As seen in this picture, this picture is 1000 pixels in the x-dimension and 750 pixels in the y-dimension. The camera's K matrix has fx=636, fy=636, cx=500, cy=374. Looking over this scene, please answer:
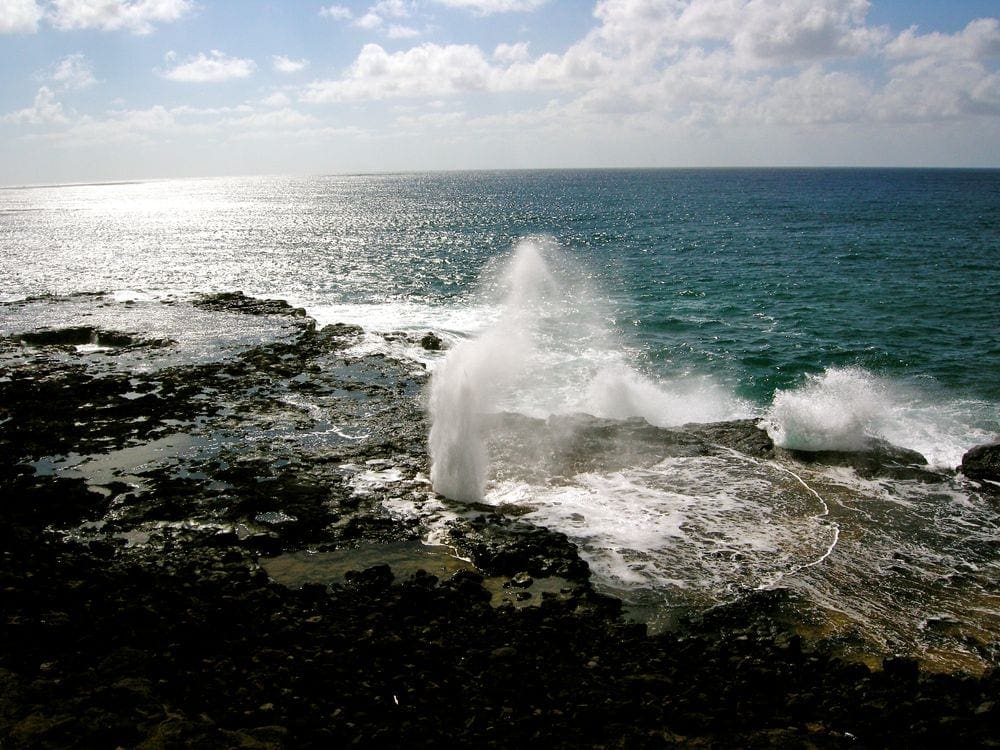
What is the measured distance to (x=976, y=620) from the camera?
516 inches

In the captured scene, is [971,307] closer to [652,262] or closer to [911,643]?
[652,262]

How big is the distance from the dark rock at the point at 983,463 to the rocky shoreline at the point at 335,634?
614 centimetres

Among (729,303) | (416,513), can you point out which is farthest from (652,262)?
(416,513)

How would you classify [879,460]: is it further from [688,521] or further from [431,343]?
[431,343]

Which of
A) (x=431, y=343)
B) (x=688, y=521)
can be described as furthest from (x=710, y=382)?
(x=431, y=343)

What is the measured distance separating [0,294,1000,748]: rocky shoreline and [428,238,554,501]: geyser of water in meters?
1.28

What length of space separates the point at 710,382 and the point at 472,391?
12946 mm

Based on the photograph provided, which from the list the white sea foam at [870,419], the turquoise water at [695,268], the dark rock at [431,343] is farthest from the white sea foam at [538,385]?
the white sea foam at [870,419]

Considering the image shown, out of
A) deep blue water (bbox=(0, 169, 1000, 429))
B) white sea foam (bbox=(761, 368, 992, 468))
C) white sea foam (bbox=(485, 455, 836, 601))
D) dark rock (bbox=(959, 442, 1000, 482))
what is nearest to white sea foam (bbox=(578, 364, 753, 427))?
deep blue water (bbox=(0, 169, 1000, 429))

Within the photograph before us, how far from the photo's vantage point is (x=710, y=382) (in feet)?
95.0

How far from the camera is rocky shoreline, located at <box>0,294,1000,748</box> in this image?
367 inches

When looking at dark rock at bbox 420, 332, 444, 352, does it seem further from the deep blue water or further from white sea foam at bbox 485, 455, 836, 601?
white sea foam at bbox 485, 455, 836, 601

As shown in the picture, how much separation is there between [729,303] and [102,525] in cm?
3820

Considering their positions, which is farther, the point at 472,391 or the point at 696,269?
the point at 696,269
